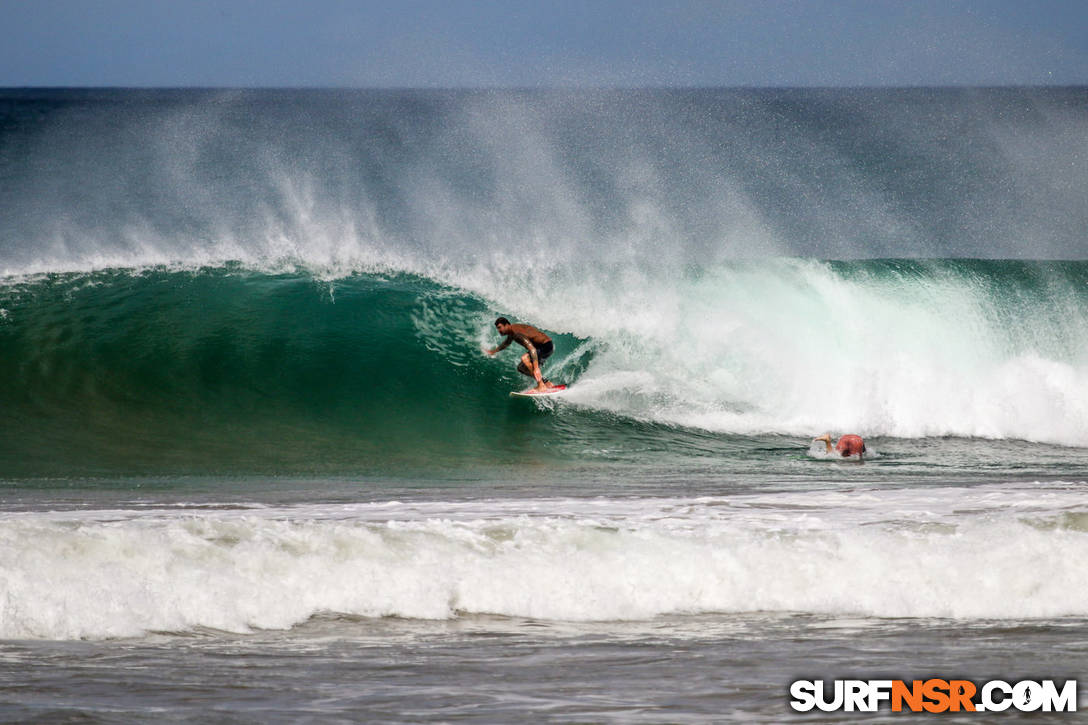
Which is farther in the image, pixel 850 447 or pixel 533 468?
pixel 850 447

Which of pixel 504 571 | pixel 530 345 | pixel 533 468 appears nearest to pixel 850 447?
pixel 533 468

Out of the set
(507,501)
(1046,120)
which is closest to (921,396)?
(507,501)

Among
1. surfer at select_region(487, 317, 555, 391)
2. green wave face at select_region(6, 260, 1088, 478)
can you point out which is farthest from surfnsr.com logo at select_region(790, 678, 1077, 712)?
surfer at select_region(487, 317, 555, 391)

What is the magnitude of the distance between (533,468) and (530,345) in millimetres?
2515

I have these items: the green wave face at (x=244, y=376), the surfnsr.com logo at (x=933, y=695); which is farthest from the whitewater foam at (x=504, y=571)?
the green wave face at (x=244, y=376)

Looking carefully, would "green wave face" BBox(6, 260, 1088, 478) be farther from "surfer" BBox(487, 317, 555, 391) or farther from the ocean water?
"surfer" BBox(487, 317, 555, 391)

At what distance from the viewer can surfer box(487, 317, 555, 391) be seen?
36.3 feet

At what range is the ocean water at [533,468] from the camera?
440 centimetres

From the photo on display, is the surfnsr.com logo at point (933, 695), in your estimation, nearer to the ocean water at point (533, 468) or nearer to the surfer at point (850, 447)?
the ocean water at point (533, 468)

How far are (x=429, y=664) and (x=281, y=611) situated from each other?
99cm

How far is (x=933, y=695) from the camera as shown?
3.95 m

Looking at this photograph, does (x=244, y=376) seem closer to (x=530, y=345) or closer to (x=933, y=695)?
(x=530, y=345)

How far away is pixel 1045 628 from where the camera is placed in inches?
194

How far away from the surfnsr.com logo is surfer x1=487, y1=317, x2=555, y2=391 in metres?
7.18
